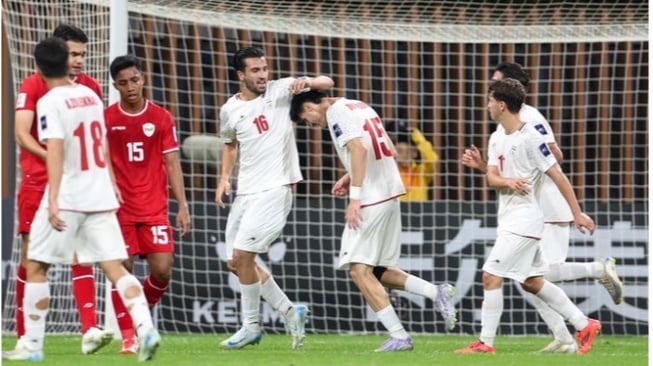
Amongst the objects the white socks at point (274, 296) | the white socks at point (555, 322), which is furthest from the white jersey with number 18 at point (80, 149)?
the white socks at point (555, 322)

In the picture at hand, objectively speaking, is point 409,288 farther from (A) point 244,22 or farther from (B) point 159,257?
(A) point 244,22

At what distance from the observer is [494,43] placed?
600 inches

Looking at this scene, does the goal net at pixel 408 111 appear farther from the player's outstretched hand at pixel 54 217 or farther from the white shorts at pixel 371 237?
the player's outstretched hand at pixel 54 217

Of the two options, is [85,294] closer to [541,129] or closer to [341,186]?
[341,186]

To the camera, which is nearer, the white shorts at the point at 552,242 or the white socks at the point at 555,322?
the white socks at the point at 555,322

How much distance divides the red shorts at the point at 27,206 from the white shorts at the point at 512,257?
9.40ft

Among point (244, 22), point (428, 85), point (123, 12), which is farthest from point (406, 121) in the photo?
point (123, 12)

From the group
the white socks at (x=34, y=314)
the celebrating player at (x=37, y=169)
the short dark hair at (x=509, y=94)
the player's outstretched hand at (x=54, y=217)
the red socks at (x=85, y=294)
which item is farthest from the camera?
the short dark hair at (x=509, y=94)

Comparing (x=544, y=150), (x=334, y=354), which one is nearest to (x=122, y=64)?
(x=334, y=354)

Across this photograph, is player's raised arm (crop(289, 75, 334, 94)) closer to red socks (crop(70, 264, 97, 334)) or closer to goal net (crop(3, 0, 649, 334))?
red socks (crop(70, 264, 97, 334))

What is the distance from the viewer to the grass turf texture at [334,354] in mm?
9234

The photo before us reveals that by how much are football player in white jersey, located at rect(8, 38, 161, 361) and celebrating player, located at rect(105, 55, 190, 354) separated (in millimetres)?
1446

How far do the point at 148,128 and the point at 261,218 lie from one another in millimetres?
981

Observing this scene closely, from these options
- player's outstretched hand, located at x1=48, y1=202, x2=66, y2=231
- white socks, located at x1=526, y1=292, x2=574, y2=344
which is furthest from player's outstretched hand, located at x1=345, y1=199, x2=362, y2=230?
player's outstretched hand, located at x1=48, y1=202, x2=66, y2=231
